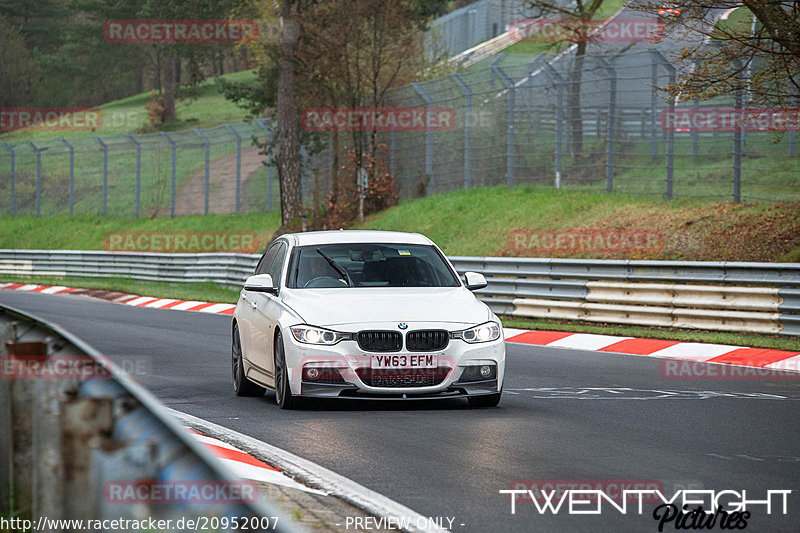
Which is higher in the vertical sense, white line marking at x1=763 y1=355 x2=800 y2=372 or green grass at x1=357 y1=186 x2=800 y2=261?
green grass at x1=357 y1=186 x2=800 y2=261

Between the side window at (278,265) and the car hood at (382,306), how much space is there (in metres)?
0.60

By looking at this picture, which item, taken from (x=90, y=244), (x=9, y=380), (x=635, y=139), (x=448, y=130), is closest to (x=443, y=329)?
(x=9, y=380)

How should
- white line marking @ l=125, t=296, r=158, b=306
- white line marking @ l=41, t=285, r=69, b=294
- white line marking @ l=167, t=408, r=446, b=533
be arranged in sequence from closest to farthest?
white line marking @ l=167, t=408, r=446, b=533 < white line marking @ l=125, t=296, r=158, b=306 < white line marking @ l=41, t=285, r=69, b=294

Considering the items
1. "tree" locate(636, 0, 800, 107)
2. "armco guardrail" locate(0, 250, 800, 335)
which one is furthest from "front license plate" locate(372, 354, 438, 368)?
"tree" locate(636, 0, 800, 107)

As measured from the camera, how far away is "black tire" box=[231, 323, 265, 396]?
11.4 m

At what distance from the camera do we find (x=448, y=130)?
1237 inches

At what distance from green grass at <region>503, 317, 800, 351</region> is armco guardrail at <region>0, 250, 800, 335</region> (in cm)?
13

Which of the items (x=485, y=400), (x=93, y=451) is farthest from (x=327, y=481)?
(x=485, y=400)

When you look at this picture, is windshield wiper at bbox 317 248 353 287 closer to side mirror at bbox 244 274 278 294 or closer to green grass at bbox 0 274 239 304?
side mirror at bbox 244 274 278 294

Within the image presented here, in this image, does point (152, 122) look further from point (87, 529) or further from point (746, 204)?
point (87, 529)

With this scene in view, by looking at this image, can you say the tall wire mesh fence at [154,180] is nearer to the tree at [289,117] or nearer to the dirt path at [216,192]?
the dirt path at [216,192]

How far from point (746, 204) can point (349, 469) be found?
666 inches

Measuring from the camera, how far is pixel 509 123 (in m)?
28.4

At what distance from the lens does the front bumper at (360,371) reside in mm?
9609
